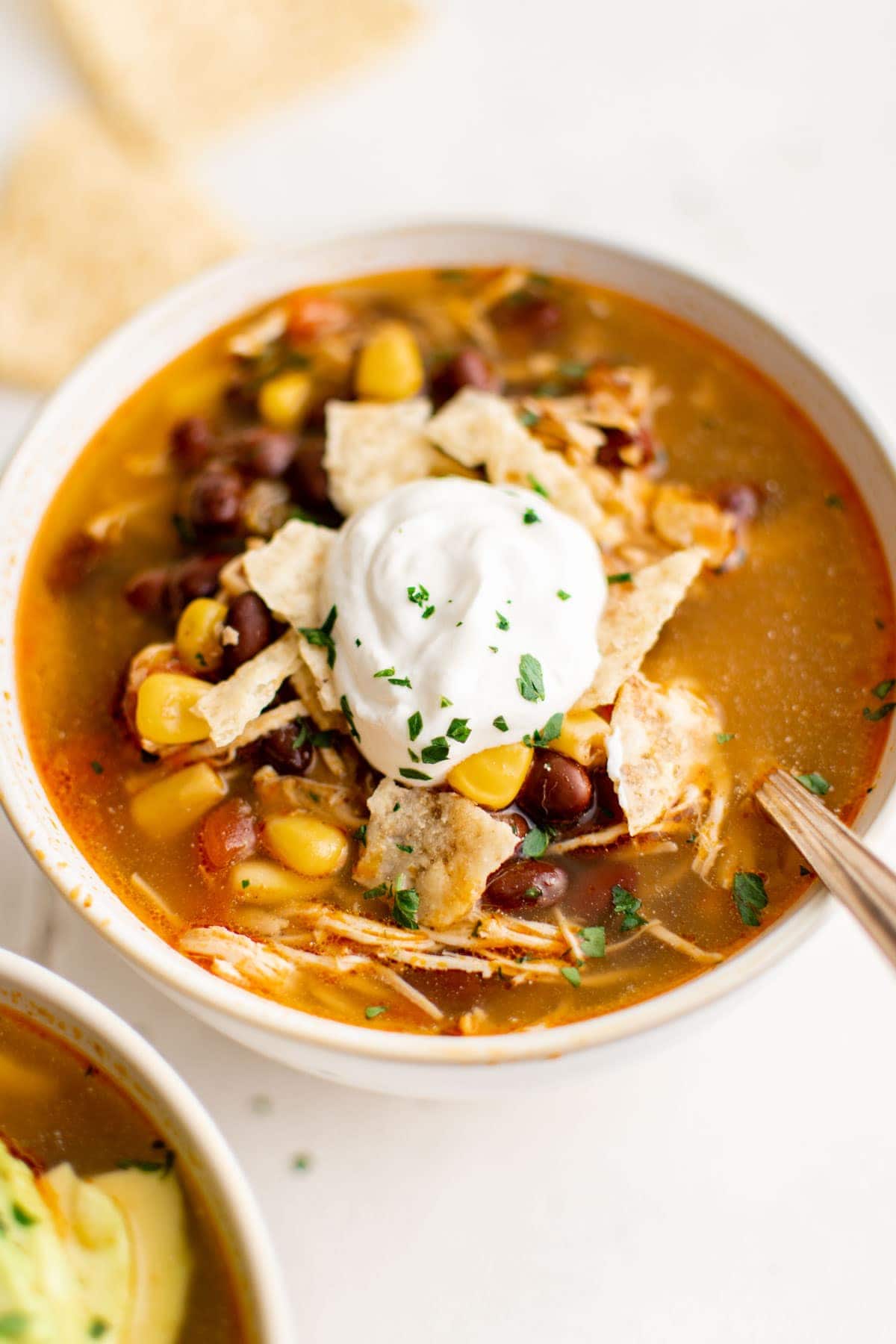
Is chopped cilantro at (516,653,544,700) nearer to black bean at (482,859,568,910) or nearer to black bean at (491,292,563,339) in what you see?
black bean at (482,859,568,910)

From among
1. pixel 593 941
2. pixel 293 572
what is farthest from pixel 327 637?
pixel 593 941

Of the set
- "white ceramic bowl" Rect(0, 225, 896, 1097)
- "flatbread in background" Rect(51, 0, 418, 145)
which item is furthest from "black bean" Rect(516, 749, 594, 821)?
"flatbread in background" Rect(51, 0, 418, 145)

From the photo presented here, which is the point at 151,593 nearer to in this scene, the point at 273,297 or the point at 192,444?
the point at 192,444

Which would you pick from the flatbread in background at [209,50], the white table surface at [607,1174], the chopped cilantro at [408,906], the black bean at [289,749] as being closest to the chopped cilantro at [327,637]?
the black bean at [289,749]

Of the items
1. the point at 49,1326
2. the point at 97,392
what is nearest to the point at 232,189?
the point at 97,392

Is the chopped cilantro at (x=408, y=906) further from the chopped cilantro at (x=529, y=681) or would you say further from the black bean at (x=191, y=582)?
the black bean at (x=191, y=582)

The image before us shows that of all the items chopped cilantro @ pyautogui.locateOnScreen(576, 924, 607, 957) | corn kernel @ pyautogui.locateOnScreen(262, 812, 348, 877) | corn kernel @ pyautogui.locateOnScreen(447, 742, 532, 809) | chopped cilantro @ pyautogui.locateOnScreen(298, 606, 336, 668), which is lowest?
chopped cilantro @ pyautogui.locateOnScreen(576, 924, 607, 957)
